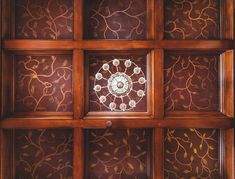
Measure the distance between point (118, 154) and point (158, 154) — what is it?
0.25 m

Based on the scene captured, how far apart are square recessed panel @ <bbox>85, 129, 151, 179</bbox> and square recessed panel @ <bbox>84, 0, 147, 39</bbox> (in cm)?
60

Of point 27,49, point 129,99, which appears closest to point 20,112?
point 27,49

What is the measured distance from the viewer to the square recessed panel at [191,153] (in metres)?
1.37

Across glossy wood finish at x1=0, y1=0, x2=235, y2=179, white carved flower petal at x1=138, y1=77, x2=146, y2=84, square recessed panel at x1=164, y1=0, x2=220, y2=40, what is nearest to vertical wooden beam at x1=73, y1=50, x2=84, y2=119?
glossy wood finish at x1=0, y1=0, x2=235, y2=179

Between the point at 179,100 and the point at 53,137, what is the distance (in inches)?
32.4

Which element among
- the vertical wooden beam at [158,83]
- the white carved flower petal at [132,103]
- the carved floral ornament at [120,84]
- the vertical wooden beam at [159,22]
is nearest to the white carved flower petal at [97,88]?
the carved floral ornament at [120,84]

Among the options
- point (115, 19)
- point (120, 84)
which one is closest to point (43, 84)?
point (120, 84)

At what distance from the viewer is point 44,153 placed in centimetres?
136

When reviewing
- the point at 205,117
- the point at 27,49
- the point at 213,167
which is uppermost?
the point at 27,49

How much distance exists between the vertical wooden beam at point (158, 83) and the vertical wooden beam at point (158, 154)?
105mm

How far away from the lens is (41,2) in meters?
1.38

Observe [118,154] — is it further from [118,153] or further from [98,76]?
[98,76]

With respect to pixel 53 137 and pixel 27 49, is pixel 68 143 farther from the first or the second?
pixel 27 49

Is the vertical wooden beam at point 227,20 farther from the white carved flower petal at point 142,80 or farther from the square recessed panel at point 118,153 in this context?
the square recessed panel at point 118,153
